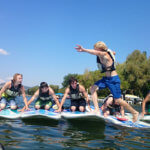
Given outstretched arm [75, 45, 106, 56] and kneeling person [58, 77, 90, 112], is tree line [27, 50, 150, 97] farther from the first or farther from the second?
outstretched arm [75, 45, 106, 56]

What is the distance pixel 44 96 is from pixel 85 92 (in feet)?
4.90

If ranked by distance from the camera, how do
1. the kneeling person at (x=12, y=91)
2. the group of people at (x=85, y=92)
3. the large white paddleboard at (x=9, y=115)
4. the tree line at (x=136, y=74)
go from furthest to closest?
the tree line at (x=136, y=74) → the kneeling person at (x=12, y=91) → the large white paddleboard at (x=9, y=115) → the group of people at (x=85, y=92)

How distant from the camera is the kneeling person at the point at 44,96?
6.48 metres

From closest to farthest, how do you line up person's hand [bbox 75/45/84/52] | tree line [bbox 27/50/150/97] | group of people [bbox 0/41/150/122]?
person's hand [bbox 75/45/84/52] < group of people [bbox 0/41/150/122] < tree line [bbox 27/50/150/97]

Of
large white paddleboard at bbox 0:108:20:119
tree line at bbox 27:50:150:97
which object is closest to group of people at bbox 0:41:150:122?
large white paddleboard at bbox 0:108:20:119

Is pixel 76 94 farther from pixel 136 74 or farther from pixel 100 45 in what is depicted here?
pixel 136 74

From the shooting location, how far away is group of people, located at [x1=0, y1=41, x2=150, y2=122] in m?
5.21

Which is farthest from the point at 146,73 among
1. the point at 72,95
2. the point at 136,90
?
the point at 72,95

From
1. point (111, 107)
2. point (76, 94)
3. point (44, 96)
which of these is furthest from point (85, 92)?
point (44, 96)

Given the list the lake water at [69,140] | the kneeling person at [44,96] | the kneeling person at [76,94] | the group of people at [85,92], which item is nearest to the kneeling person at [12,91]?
the group of people at [85,92]

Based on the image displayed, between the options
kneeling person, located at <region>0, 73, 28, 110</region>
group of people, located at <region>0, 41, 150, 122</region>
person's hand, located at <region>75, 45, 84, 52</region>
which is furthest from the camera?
kneeling person, located at <region>0, 73, 28, 110</region>

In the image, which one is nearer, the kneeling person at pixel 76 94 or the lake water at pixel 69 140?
the lake water at pixel 69 140

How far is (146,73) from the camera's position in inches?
1391

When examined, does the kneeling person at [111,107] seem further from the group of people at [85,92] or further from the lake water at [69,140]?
the lake water at [69,140]
